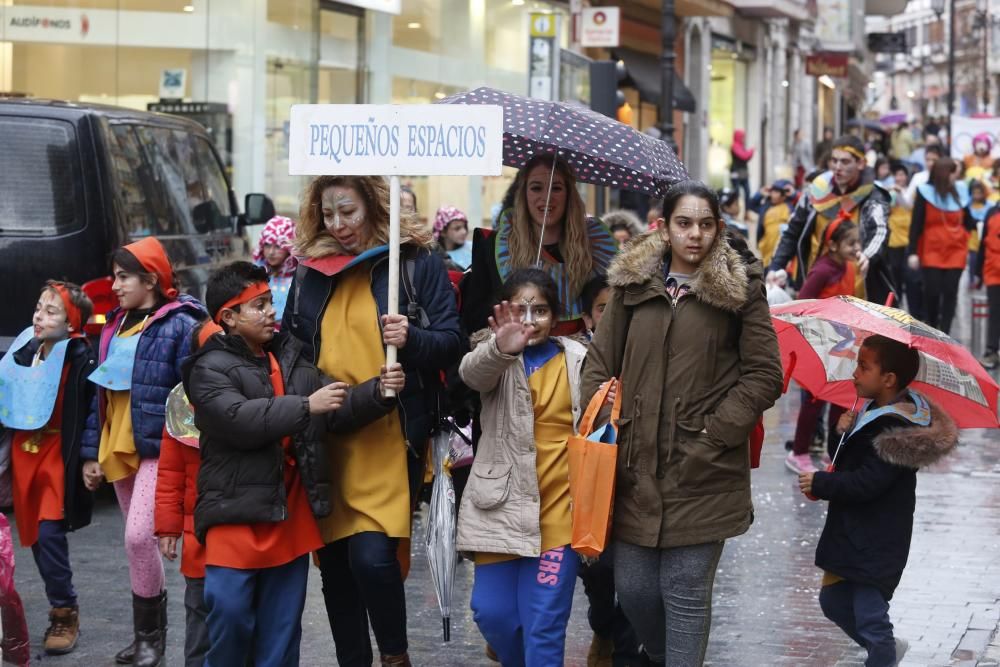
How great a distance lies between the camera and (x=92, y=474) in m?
6.23

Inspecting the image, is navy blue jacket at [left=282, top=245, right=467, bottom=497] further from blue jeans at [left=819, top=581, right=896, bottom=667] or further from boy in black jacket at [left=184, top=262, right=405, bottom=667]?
blue jeans at [left=819, top=581, right=896, bottom=667]

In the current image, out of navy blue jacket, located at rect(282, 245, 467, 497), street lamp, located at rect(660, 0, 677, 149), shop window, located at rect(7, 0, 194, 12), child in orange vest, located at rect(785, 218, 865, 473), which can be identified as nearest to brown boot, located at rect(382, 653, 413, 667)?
navy blue jacket, located at rect(282, 245, 467, 497)

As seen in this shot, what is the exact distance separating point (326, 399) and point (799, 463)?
589 cm

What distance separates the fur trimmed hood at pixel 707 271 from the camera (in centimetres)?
489

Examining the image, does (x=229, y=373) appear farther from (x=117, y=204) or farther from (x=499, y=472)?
(x=117, y=204)

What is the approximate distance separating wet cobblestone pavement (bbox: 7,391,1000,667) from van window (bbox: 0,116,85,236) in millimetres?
1659

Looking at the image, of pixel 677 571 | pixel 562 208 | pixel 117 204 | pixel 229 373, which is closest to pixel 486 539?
pixel 677 571

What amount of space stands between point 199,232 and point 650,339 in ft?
18.8

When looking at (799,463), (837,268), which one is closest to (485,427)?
(837,268)

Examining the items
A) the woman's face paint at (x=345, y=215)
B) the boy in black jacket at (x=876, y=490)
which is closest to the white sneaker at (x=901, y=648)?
the boy in black jacket at (x=876, y=490)

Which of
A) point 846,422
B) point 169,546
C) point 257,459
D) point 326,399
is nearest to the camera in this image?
point 326,399

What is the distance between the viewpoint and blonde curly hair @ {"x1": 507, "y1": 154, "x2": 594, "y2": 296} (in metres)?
5.84

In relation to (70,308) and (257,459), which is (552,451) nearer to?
(257,459)

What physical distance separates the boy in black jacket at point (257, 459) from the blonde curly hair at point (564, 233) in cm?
88
